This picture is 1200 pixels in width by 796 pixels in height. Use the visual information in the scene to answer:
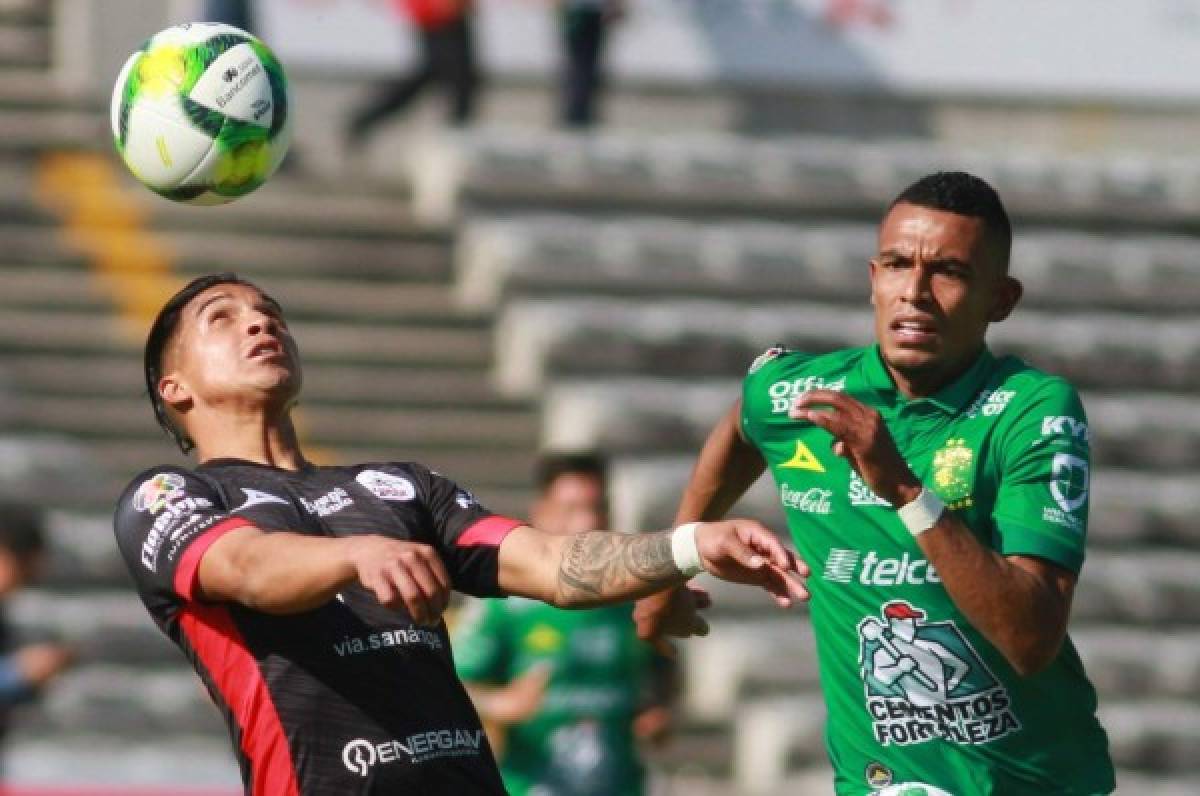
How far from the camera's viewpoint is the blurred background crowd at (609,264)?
11.2 meters

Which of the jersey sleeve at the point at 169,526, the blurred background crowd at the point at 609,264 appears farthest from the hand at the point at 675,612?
the blurred background crowd at the point at 609,264

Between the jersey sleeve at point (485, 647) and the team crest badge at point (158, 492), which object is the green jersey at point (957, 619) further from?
the jersey sleeve at point (485, 647)

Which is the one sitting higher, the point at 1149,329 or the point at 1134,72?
the point at 1134,72

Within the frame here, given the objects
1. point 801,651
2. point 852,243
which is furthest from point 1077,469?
point 852,243

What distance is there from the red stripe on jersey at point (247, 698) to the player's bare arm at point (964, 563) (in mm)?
1177

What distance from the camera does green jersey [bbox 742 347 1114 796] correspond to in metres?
4.98

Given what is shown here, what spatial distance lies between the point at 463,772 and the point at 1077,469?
1.40 metres

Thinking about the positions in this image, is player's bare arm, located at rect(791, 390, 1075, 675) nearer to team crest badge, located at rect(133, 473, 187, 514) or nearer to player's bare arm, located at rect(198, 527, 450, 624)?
player's bare arm, located at rect(198, 527, 450, 624)

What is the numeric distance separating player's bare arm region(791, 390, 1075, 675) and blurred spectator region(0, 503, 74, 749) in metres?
5.11

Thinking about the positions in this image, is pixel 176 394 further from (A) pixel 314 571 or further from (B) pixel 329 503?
(A) pixel 314 571

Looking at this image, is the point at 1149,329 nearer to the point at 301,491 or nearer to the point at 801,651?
the point at 801,651

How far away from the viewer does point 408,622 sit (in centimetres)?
483

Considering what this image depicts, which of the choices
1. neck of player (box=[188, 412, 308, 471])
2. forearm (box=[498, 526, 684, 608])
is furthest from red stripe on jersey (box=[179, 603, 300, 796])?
forearm (box=[498, 526, 684, 608])

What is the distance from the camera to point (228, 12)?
1251 centimetres
